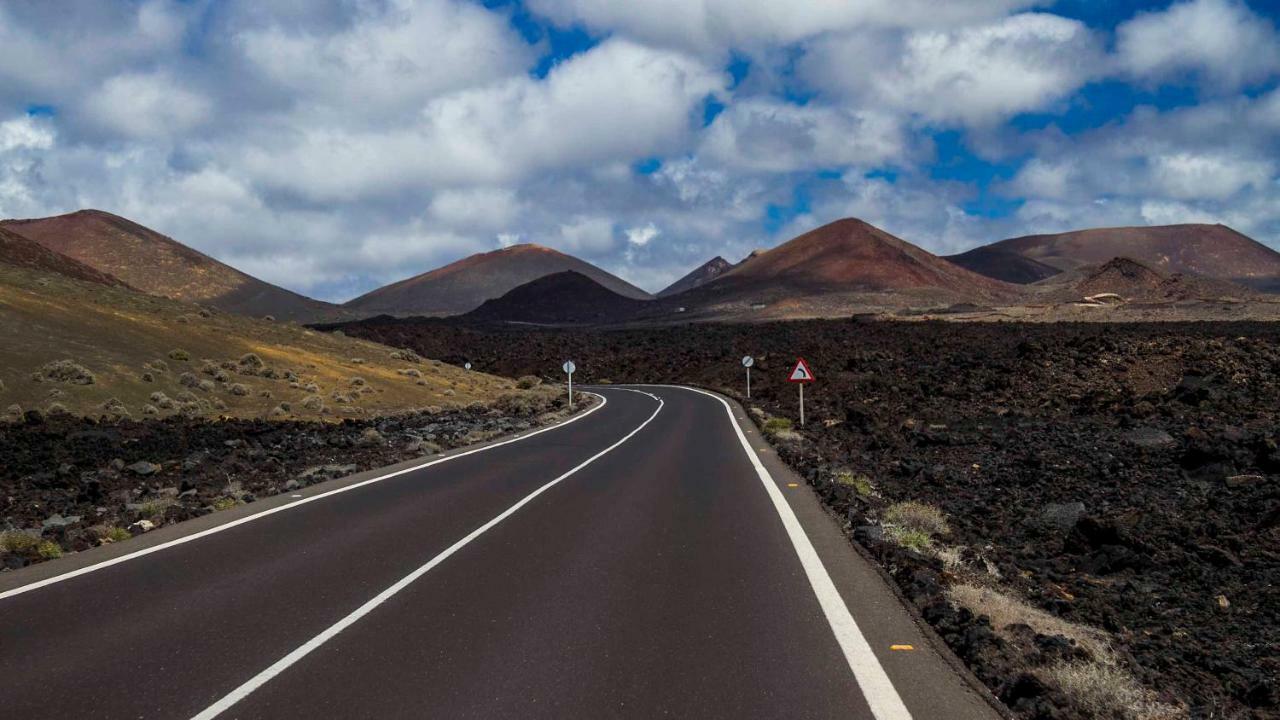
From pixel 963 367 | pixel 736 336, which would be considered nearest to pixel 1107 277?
pixel 736 336

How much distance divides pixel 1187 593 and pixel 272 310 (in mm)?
156692

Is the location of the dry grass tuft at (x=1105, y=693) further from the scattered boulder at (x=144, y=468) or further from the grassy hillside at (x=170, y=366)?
the grassy hillside at (x=170, y=366)

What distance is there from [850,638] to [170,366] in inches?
1238

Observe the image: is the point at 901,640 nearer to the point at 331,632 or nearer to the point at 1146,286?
the point at 331,632

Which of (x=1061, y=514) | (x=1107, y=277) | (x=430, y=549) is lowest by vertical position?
(x=1061, y=514)

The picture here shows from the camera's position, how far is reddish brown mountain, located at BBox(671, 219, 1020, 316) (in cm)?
14200

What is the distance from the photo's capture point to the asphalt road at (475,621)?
5.26 meters

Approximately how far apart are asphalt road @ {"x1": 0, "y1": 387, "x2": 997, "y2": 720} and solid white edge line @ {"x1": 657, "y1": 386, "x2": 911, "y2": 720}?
0.07 feet

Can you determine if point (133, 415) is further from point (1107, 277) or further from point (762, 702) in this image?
point (1107, 277)

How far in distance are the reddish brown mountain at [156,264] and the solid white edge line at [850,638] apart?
143597 millimetres

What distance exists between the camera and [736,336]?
88.6 meters

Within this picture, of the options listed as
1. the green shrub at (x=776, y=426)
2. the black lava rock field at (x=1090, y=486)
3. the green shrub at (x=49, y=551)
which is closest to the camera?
the black lava rock field at (x=1090, y=486)

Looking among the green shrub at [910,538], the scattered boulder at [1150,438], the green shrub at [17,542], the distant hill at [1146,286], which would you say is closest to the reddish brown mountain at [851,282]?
the distant hill at [1146,286]

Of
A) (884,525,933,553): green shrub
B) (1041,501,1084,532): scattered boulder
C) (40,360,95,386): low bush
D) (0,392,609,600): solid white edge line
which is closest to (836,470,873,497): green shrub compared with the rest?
(1041,501,1084,532): scattered boulder
